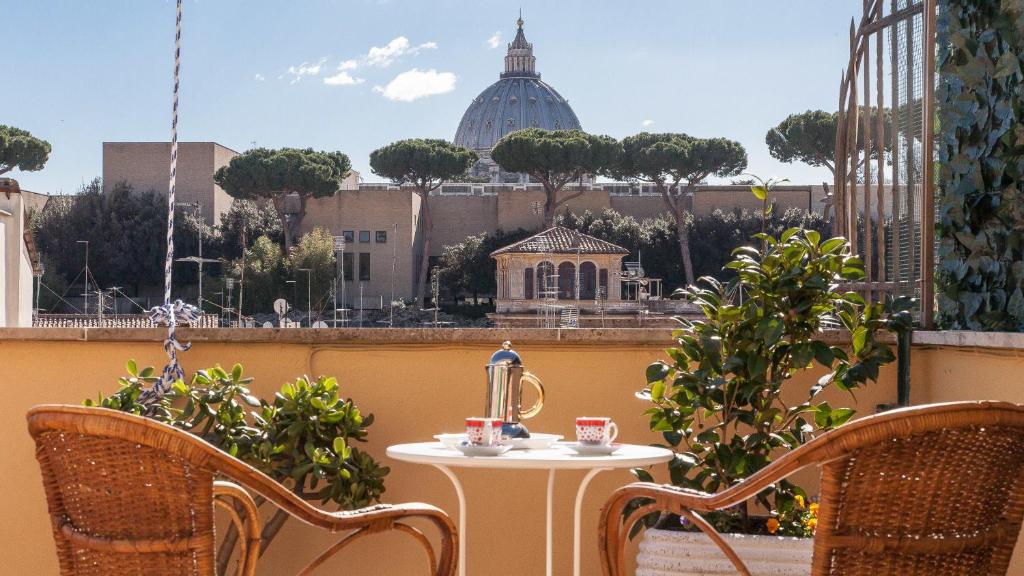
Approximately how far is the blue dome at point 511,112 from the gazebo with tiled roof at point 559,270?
34.7m

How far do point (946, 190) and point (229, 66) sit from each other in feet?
13.6

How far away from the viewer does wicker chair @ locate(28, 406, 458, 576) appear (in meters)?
1.50

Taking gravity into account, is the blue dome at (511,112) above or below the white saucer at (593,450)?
above

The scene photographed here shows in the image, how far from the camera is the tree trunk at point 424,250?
43781 millimetres

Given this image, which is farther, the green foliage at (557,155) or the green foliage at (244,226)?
the green foliage at (557,155)

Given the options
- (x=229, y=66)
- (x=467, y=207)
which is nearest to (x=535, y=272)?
(x=467, y=207)

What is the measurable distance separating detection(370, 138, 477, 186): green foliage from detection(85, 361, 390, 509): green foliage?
4466cm

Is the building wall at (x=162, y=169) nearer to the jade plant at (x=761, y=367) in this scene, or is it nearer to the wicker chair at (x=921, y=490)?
the jade plant at (x=761, y=367)

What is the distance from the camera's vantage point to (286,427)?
8.95ft

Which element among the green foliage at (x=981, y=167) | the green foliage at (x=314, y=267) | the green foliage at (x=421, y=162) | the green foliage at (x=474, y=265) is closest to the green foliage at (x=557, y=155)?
the green foliage at (x=421, y=162)

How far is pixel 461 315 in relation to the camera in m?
41.3

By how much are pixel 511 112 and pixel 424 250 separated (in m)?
28.4

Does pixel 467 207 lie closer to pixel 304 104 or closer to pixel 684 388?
pixel 304 104

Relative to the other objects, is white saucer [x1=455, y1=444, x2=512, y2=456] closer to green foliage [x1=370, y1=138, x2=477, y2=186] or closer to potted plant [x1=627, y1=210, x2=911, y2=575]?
potted plant [x1=627, y1=210, x2=911, y2=575]
